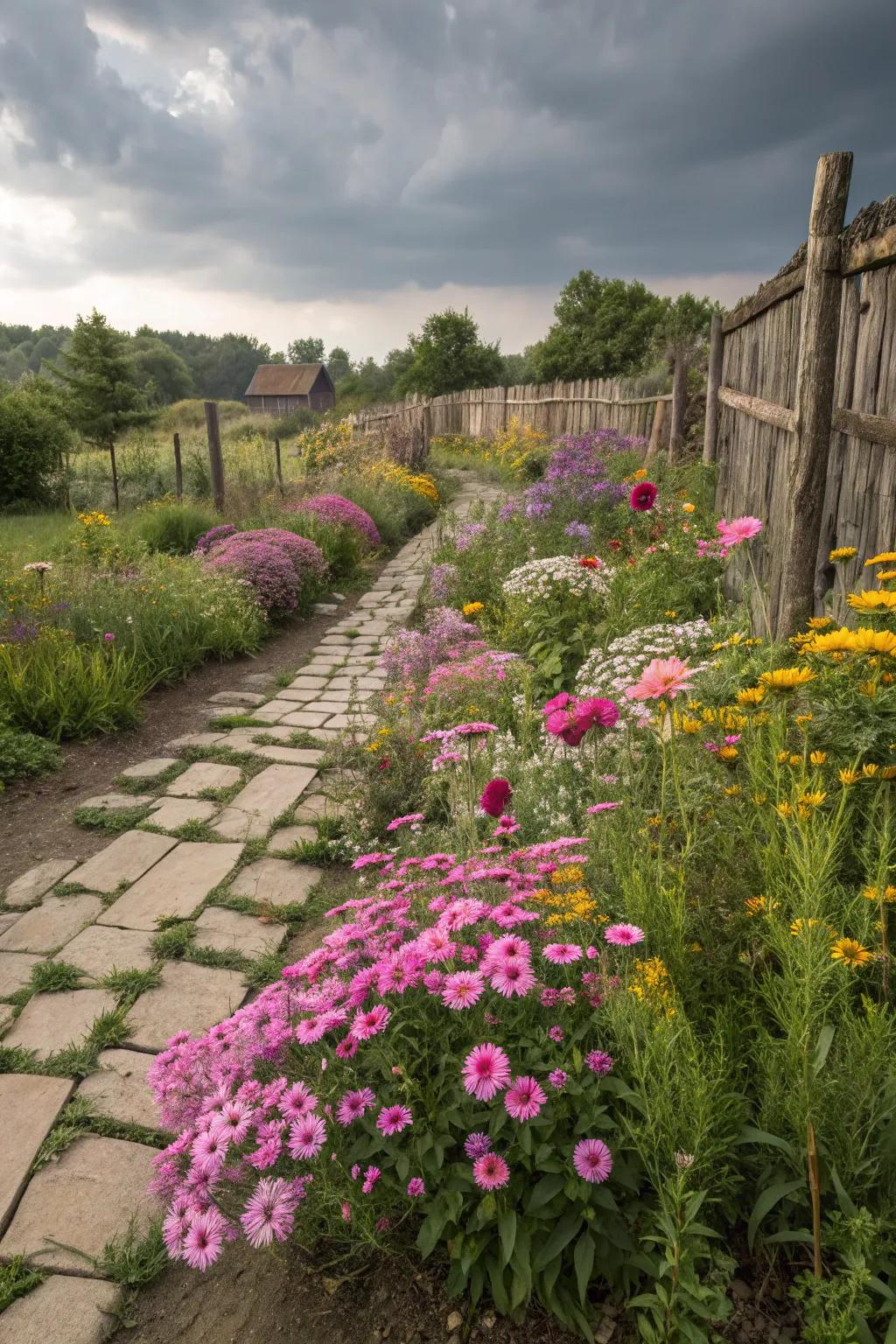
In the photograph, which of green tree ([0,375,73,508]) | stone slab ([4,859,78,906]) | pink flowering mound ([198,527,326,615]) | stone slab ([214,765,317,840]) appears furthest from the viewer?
green tree ([0,375,73,508])

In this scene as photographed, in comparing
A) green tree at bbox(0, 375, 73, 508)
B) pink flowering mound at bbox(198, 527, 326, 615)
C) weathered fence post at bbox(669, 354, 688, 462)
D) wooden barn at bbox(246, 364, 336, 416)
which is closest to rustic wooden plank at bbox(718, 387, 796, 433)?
weathered fence post at bbox(669, 354, 688, 462)

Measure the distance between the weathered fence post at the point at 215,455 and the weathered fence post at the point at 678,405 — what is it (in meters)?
5.34

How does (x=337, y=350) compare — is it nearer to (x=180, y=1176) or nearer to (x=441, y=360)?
(x=441, y=360)

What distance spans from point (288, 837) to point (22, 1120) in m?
1.56

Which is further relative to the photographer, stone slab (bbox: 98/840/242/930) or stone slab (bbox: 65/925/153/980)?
stone slab (bbox: 98/840/242/930)

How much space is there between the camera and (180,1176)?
151cm

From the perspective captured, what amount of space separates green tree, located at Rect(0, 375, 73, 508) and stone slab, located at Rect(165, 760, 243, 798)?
1032 centimetres

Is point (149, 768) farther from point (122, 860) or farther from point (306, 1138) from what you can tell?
point (306, 1138)

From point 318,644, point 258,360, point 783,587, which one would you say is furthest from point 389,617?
point 258,360

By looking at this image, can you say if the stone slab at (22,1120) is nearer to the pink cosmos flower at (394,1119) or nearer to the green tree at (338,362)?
the pink cosmos flower at (394,1119)

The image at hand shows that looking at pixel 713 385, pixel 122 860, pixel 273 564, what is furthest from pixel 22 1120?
pixel 713 385

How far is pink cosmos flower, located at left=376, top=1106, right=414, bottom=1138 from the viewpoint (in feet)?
4.43

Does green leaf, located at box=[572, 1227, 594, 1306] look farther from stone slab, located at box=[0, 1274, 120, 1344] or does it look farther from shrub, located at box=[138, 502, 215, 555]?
shrub, located at box=[138, 502, 215, 555]

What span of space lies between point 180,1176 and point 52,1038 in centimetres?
105
